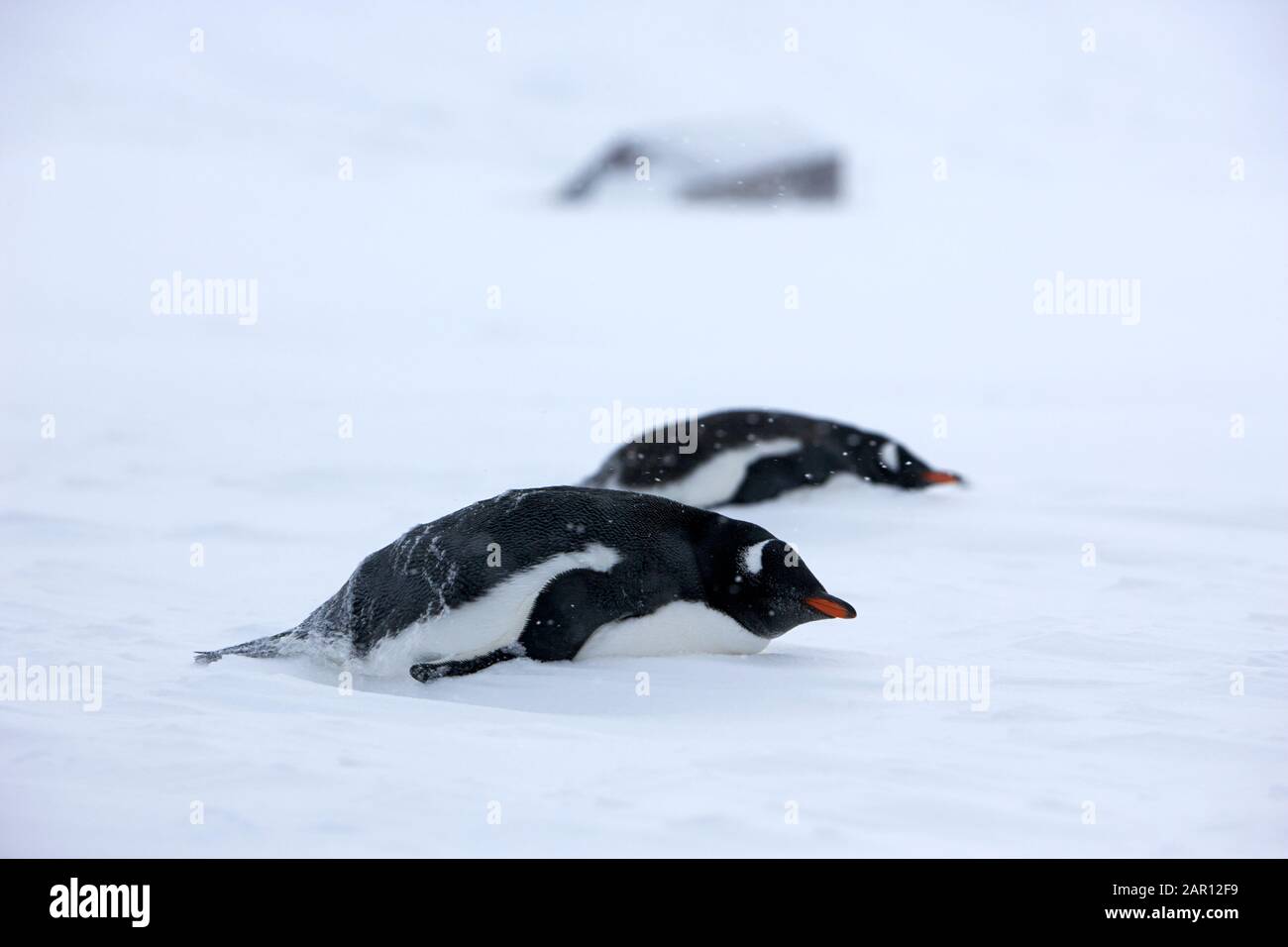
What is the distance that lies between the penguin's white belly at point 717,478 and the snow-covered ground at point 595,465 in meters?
0.39

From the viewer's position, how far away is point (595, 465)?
28.9 ft

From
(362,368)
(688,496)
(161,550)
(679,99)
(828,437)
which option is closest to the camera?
(161,550)

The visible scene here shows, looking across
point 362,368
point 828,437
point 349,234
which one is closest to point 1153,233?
point 349,234

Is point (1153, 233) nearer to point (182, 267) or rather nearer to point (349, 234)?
point (349, 234)

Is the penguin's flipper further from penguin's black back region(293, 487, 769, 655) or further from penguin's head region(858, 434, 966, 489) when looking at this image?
penguin's head region(858, 434, 966, 489)

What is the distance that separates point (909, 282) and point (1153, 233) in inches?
240

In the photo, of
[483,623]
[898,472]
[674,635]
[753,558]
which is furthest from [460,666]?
[898,472]

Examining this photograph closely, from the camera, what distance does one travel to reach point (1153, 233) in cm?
2230

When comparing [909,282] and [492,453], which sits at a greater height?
[909,282]

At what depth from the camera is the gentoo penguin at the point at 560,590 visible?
13.3 ft

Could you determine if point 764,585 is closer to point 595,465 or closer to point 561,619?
point 561,619

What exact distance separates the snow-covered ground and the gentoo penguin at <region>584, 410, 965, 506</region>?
0.20m

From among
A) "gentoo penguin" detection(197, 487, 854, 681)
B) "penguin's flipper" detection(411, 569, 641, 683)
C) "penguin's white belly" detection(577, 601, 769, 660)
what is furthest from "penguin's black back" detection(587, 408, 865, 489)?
"penguin's flipper" detection(411, 569, 641, 683)

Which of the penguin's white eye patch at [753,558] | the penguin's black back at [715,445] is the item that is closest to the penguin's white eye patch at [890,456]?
the penguin's black back at [715,445]
